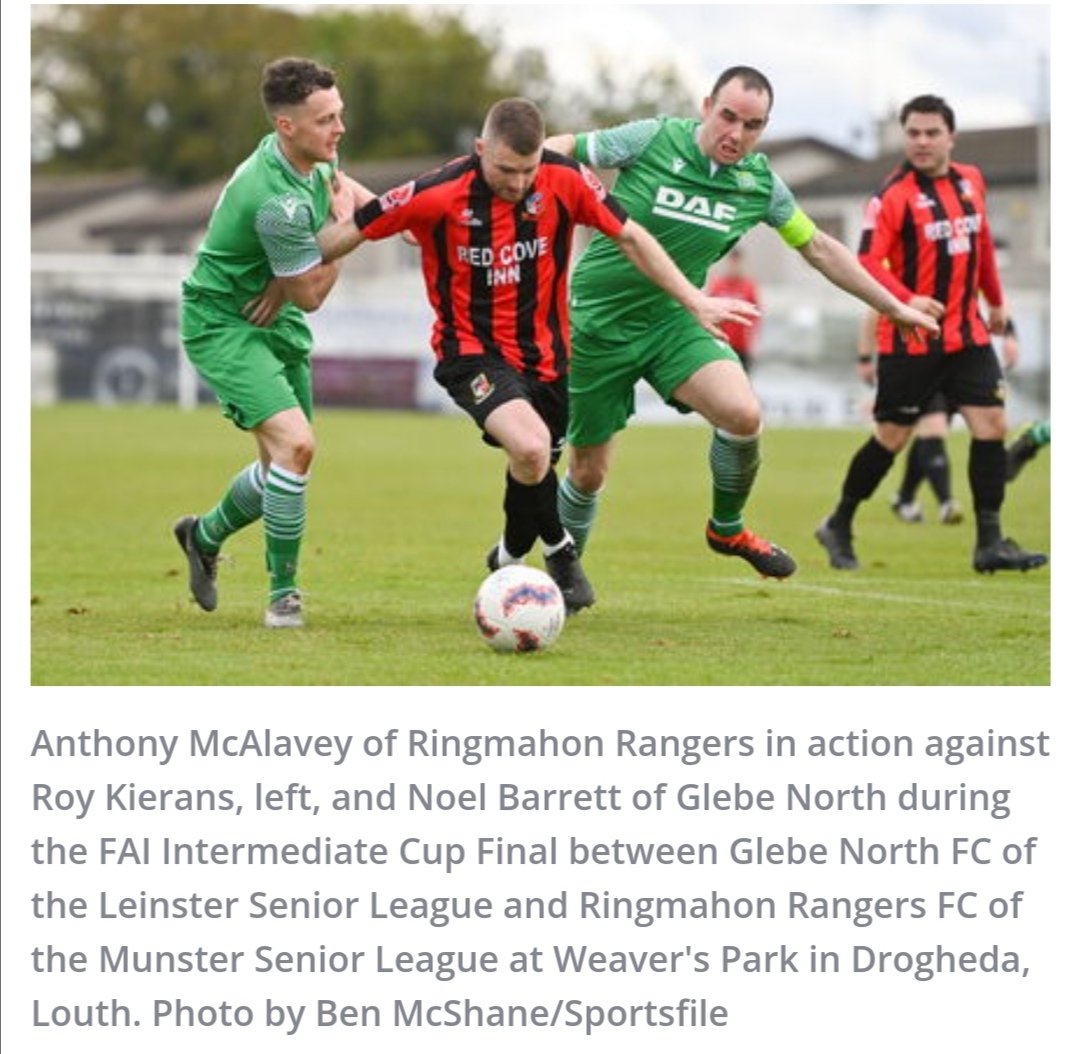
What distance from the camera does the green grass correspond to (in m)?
8.84

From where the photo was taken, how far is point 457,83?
7781 centimetres

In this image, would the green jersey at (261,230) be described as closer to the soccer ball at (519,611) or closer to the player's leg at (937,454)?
the soccer ball at (519,611)

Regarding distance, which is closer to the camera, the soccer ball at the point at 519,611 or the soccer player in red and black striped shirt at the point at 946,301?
the soccer ball at the point at 519,611

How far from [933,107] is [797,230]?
237 centimetres

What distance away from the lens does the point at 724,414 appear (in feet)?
34.5

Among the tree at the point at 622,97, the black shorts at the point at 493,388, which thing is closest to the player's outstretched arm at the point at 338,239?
the black shorts at the point at 493,388

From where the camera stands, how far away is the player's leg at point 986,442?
42.4ft

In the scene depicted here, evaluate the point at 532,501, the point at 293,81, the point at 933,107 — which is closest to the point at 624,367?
the point at 532,501

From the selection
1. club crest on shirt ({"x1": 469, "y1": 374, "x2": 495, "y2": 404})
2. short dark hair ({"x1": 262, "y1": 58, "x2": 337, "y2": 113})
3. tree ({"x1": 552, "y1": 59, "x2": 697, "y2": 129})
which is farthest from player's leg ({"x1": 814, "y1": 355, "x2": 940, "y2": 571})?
tree ({"x1": 552, "y1": 59, "x2": 697, "y2": 129})

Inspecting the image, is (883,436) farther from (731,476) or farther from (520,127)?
(520,127)

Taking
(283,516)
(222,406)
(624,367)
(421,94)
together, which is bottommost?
→ (283,516)

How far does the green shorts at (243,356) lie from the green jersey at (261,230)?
0.07m
